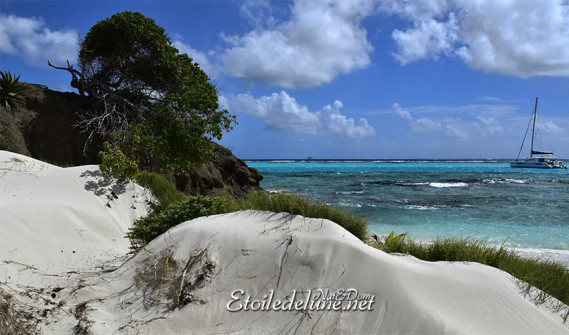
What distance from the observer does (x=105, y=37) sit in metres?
14.2

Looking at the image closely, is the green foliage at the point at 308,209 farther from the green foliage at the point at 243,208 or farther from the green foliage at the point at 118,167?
the green foliage at the point at 118,167

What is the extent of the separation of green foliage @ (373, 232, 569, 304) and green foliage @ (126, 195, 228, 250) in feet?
10.3

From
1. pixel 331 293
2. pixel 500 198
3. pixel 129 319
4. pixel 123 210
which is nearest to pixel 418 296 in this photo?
pixel 331 293

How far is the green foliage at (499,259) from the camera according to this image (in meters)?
4.78

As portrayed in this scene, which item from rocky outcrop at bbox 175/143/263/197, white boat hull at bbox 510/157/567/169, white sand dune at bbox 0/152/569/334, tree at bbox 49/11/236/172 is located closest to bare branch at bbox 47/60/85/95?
tree at bbox 49/11/236/172

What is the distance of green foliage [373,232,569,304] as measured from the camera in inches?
188

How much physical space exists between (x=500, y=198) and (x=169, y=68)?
872 inches

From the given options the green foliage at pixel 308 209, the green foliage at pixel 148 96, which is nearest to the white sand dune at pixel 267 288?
the green foliage at pixel 308 209

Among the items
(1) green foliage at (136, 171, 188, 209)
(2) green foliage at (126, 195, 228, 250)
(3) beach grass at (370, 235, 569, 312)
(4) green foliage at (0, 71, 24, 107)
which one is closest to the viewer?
(3) beach grass at (370, 235, 569, 312)

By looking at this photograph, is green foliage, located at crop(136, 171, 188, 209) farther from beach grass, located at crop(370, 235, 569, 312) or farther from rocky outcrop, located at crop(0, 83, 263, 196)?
beach grass, located at crop(370, 235, 569, 312)

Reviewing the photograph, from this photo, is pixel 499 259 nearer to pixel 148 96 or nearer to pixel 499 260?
pixel 499 260

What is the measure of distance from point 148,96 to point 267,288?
12.8 metres

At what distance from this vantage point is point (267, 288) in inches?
172

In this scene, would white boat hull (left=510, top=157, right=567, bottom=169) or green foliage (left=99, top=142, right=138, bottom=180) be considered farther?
white boat hull (left=510, top=157, right=567, bottom=169)
